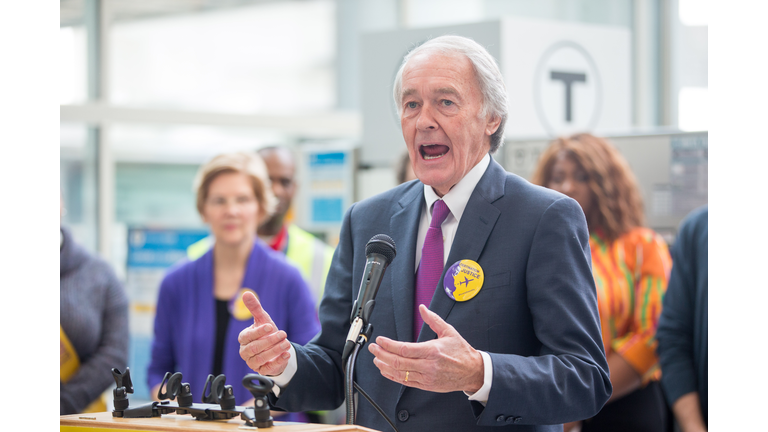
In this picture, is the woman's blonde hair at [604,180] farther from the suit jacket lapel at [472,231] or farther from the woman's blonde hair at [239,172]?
the suit jacket lapel at [472,231]

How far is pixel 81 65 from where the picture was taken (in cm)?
509

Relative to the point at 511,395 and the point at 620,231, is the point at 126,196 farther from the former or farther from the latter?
the point at 511,395

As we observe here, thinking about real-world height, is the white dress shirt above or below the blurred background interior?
below

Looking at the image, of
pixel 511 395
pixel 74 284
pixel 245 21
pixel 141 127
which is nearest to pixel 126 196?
pixel 141 127

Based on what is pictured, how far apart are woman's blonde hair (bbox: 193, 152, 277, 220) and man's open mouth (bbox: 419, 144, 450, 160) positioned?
5.07 ft

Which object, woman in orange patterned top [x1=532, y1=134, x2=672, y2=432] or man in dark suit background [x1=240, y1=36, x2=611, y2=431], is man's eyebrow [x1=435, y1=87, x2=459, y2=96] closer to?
man in dark suit background [x1=240, y1=36, x2=611, y2=431]

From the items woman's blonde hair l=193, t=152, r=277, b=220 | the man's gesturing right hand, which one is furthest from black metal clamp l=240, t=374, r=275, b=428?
woman's blonde hair l=193, t=152, r=277, b=220

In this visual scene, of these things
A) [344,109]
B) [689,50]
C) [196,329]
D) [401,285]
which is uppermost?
[689,50]

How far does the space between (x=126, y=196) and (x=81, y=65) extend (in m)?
0.95

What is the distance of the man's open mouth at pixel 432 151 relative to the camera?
1.46 metres

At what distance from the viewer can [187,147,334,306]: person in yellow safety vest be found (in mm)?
3316

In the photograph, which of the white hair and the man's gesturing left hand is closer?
the man's gesturing left hand

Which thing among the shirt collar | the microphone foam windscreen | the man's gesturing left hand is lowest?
the man's gesturing left hand

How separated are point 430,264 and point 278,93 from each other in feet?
14.8
